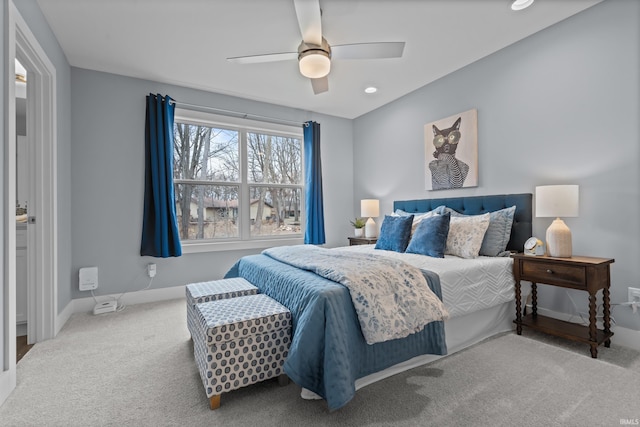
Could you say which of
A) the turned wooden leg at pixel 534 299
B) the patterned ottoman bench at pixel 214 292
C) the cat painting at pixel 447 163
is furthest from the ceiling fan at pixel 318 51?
the turned wooden leg at pixel 534 299

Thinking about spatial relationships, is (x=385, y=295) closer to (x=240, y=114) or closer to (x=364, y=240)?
(x=364, y=240)

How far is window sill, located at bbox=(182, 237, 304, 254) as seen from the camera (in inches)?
155

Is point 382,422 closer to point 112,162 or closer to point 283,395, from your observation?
point 283,395

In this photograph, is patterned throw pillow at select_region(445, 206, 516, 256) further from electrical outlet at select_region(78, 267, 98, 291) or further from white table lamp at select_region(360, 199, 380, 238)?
electrical outlet at select_region(78, 267, 98, 291)

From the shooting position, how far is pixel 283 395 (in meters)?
1.79

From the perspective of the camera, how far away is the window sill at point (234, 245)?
3928 millimetres

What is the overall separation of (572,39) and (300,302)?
308 cm


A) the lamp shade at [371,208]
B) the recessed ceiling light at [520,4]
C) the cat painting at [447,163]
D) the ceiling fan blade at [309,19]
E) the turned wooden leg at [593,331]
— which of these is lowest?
the turned wooden leg at [593,331]

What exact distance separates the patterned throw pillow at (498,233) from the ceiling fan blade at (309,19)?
87.8 inches

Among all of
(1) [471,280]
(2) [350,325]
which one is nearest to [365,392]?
(2) [350,325]

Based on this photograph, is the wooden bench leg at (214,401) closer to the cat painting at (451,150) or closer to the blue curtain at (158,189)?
the blue curtain at (158,189)

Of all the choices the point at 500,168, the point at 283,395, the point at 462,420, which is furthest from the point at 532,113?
the point at 283,395

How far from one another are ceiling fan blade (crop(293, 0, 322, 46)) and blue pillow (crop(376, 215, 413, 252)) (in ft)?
6.13

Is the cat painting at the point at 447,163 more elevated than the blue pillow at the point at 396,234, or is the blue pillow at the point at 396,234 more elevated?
the cat painting at the point at 447,163
